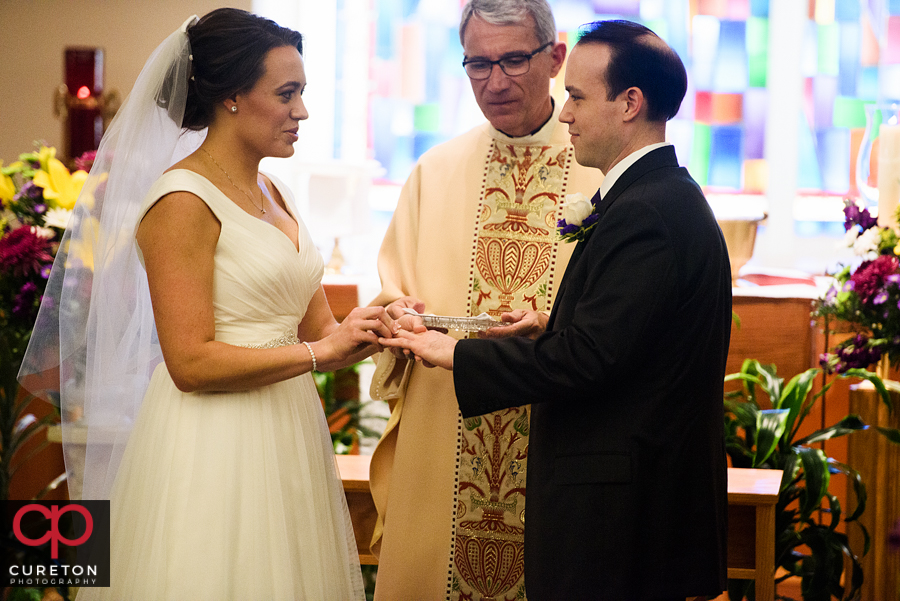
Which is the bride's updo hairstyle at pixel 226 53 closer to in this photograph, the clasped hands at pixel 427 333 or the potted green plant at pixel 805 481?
the clasped hands at pixel 427 333

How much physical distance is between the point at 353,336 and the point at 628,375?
65 centimetres

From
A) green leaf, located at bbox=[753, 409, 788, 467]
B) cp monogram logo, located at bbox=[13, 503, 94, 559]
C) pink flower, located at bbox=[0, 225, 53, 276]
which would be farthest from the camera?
green leaf, located at bbox=[753, 409, 788, 467]

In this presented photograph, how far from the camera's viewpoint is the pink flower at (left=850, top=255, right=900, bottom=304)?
2.86 m

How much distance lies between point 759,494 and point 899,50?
342 cm

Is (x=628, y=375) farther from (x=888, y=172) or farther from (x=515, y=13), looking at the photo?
(x=888, y=172)

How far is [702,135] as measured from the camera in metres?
5.13

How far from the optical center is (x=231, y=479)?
6.30ft

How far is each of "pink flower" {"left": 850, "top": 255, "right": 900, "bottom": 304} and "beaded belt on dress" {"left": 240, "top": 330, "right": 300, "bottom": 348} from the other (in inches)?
75.9

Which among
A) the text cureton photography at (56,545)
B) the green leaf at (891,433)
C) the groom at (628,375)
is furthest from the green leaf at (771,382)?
the text cureton photography at (56,545)

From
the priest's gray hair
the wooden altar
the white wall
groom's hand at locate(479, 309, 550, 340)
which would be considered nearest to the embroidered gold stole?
groom's hand at locate(479, 309, 550, 340)

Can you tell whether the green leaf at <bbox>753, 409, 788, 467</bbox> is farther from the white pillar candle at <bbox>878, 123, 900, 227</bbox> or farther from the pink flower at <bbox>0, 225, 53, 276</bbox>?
the pink flower at <bbox>0, 225, 53, 276</bbox>

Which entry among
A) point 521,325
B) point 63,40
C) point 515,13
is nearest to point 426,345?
point 521,325

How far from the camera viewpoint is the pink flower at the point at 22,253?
118 inches

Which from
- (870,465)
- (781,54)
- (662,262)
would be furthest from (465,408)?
(781,54)
